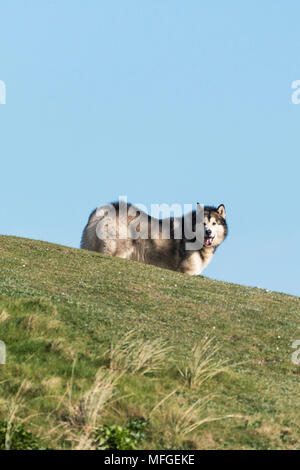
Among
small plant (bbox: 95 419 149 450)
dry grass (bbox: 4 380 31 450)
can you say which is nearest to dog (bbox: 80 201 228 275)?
dry grass (bbox: 4 380 31 450)

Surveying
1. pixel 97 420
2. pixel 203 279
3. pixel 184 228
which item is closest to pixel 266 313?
pixel 203 279

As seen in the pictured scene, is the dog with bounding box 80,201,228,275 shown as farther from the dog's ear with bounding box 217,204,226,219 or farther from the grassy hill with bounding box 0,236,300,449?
the grassy hill with bounding box 0,236,300,449

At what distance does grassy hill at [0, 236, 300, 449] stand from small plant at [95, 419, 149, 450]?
23 mm

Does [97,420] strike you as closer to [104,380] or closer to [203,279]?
[104,380]

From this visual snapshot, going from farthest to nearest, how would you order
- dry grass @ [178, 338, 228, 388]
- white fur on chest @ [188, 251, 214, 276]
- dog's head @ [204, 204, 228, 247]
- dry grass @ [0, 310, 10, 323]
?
white fur on chest @ [188, 251, 214, 276] < dog's head @ [204, 204, 228, 247] < dry grass @ [0, 310, 10, 323] < dry grass @ [178, 338, 228, 388]

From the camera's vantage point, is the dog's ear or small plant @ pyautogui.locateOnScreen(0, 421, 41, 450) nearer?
small plant @ pyautogui.locateOnScreen(0, 421, 41, 450)

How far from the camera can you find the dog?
28.2 meters

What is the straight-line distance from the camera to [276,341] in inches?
715

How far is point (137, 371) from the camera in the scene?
1277 centimetres

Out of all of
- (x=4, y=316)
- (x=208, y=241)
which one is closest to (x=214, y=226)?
(x=208, y=241)

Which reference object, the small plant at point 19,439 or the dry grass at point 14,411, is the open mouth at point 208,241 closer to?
the dry grass at point 14,411

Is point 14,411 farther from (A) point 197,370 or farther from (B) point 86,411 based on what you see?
(A) point 197,370

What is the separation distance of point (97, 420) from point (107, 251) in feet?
61.7

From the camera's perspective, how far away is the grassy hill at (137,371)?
10547 mm
